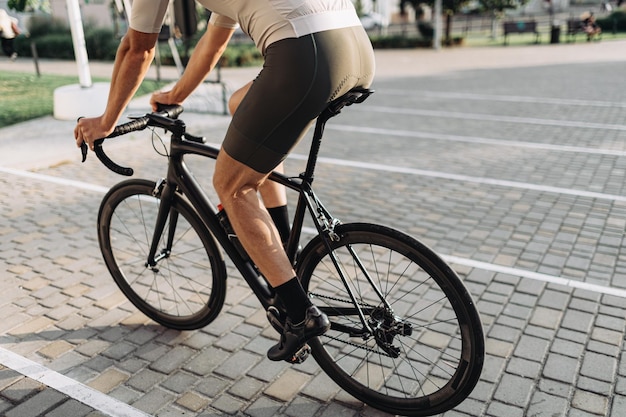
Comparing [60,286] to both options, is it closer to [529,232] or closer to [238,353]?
[238,353]

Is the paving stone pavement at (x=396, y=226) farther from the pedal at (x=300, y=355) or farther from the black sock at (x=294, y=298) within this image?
the black sock at (x=294, y=298)

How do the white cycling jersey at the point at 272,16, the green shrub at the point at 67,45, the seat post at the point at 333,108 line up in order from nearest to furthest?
the white cycling jersey at the point at 272,16 → the seat post at the point at 333,108 → the green shrub at the point at 67,45

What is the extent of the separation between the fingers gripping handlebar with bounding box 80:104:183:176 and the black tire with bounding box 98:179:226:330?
15.8 inches

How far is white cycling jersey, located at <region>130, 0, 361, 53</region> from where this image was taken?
2.27 m

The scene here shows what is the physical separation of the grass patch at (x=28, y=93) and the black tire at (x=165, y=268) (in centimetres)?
658

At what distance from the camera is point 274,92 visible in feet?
7.57

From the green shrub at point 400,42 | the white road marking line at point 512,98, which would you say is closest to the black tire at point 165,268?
the white road marking line at point 512,98

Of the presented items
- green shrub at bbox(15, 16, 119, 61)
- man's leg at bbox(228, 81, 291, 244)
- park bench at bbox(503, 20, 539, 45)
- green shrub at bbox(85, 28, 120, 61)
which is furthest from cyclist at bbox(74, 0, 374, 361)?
park bench at bbox(503, 20, 539, 45)

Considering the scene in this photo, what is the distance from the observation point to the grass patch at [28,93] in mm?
10250

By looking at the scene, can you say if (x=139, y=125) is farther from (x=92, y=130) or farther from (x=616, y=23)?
(x=616, y=23)

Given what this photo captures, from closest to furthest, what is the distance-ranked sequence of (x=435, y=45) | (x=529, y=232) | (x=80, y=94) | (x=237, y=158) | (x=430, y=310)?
(x=237, y=158), (x=430, y=310), (x=529, y=232), (x=80, y=94), (x=435, y=45)

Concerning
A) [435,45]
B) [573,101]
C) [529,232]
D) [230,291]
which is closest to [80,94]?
[230,291]

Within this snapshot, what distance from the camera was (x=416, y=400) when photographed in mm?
2734

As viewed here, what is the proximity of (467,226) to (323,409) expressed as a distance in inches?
108
